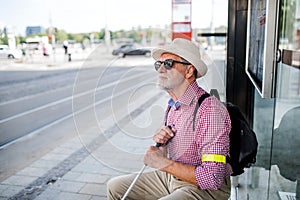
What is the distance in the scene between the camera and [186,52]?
5.21 feet

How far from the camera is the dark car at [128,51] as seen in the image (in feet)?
5.17

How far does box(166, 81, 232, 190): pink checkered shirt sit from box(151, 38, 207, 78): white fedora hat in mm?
104

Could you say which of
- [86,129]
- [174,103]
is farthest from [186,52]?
[86,129]

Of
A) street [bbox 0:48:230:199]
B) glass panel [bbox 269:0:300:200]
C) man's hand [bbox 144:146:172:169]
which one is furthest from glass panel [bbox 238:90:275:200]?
man's hand [bbox 144:146:172:169]

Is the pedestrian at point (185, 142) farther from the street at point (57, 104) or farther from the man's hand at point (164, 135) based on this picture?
the street at point (57, 104)

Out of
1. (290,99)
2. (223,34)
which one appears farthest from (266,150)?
(223,34)

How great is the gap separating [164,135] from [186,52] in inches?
16.3

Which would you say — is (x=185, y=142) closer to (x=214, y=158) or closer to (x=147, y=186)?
(x=214, y=158)

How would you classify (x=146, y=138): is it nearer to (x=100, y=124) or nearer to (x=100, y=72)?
(x=100, y=124)

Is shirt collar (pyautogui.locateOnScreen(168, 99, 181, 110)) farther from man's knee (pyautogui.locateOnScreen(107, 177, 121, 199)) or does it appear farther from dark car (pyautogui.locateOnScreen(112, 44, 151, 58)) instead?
man's knee (pyautogui.locateOnScreen(107, 177, 121, 199))

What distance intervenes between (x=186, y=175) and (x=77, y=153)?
273 cm

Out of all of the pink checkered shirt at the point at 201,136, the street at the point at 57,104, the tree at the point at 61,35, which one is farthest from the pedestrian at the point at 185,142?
the tree at the point at 61,35

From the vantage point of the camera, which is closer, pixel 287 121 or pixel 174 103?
pixel 174 103

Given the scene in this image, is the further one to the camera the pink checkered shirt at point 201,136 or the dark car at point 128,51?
the dark car at point 128,51
